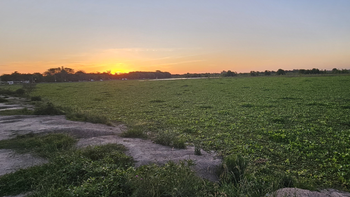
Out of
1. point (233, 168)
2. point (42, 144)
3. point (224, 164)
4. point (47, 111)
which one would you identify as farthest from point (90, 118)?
point (233, 168)

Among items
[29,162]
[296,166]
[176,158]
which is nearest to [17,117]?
[29,162]

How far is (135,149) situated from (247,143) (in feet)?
13.7

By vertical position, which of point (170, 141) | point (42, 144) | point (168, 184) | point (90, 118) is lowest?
point (170, 141)

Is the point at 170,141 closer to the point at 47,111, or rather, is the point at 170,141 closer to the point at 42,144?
the point at 42,144

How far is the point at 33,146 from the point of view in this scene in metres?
6.82

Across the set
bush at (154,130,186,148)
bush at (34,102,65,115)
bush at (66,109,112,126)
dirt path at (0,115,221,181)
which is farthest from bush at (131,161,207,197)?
bush at (34,102,65,115)

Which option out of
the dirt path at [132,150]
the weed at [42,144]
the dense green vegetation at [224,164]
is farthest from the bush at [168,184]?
the weed at [42,144]

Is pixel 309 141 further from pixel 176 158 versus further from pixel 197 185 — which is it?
pixel 197 185

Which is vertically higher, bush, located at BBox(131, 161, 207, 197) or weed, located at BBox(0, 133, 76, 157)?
bush, located at BBox(131, 161, 207, 197)

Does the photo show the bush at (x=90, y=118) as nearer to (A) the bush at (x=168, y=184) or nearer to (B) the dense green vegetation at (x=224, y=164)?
(B) the dense green vegetation at (x=224, y=164)

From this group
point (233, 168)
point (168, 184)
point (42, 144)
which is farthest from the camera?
point (42, 144)

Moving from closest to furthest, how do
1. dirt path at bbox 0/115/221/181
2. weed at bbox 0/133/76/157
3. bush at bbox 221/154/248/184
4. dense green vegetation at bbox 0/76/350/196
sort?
dense green vegetation at bbox 0/76/350/196 < bush at bbox 221/154/248/184 < dirt path at bbox 0/115/221/181 < weed at bbox 0/133/76/157

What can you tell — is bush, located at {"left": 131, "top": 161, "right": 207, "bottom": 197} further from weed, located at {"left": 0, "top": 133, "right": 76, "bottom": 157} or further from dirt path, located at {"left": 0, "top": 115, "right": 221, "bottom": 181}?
weed, located at {"left": 0, "top": 133, "right": 76, "bottom": 157}

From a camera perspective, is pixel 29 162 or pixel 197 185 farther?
pixel 29 162
